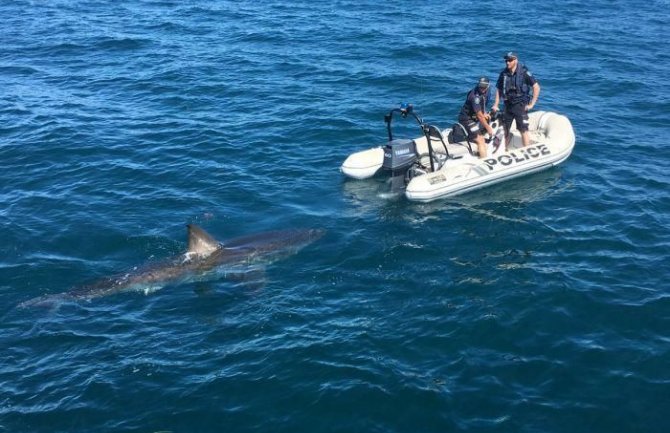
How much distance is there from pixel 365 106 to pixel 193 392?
1464 cm

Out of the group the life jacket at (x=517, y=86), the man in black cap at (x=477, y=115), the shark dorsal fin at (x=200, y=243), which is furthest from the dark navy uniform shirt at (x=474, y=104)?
the shark dorsal fin at (x=200, y=243)

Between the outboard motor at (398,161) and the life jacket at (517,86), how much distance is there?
122 inches

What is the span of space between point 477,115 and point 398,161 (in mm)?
2432

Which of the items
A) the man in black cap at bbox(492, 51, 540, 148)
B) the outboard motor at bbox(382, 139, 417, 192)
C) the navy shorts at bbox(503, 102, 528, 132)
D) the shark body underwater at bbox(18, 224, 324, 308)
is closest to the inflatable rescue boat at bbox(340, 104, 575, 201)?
the outboard motor at bbox(382, 139, 417, 192)

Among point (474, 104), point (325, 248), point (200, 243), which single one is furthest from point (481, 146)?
point (200, 243)

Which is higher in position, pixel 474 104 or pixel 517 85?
pixel 517 85

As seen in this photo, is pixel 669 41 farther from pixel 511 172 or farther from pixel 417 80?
pixel 511 172

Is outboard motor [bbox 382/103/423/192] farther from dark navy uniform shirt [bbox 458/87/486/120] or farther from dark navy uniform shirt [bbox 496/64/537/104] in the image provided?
dark navy uniform shirt [bbox 496/64/537/104]

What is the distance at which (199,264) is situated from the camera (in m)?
14.0

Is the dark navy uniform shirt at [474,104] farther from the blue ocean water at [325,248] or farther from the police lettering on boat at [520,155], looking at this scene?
the blue ocean water at [325,248]

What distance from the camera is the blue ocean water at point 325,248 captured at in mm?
10383

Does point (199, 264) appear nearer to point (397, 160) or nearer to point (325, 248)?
point (325, 248)

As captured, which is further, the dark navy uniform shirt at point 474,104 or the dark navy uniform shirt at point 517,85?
the dark navy uniform shirt at point 517,85

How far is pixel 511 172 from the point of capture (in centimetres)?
1753
